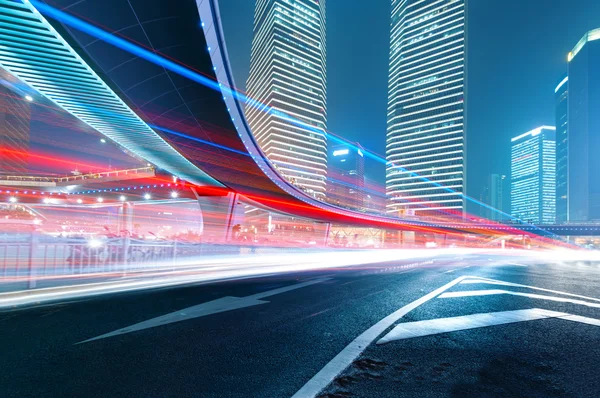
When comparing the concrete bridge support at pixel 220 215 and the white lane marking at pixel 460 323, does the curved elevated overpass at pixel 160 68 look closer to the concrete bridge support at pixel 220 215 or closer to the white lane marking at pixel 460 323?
the white lane marking at pixel 460 323

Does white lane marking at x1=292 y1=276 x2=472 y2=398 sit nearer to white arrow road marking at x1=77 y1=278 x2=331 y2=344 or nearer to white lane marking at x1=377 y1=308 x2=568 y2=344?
white lane marking at x1=377 y1=308 x2=568 y2=344

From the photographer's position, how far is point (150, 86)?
13.5m

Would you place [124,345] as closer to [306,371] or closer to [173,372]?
[173,372]

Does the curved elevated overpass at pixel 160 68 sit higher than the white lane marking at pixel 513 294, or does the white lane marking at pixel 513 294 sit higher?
the curved elevated overpass at pixel 160 68

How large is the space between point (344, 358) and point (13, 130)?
610 ft

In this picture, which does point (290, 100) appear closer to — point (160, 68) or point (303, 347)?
point (160, 68)

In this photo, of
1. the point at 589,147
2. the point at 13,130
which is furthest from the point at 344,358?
the point at 589,147

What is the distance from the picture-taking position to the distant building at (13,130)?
407 feet

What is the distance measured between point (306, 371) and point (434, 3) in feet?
787

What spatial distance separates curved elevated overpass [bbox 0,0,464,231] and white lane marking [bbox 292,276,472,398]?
9.90 meters

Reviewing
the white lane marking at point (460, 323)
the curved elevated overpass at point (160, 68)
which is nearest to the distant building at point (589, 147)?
the curved elevated overpass at point (160, 68)

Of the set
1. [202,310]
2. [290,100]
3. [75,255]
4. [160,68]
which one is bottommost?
[202,310]

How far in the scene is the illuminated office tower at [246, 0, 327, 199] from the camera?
17162 cm

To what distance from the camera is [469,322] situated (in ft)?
16.4
